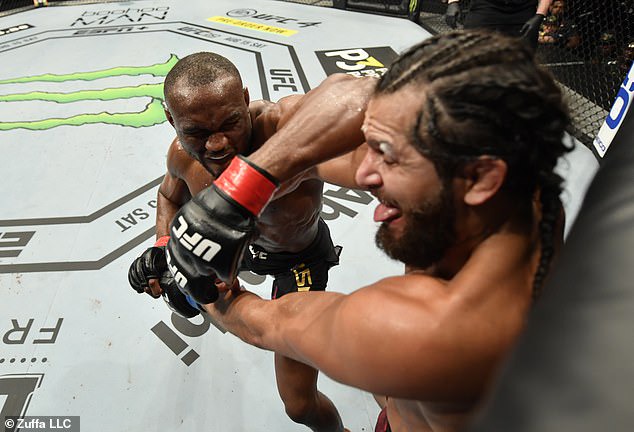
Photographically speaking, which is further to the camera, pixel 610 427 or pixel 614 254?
pixel 614 254

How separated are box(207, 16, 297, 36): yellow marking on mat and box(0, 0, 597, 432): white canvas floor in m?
0.12

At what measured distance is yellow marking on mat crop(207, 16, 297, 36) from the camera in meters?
6.41

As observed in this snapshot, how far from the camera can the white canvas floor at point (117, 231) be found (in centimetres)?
210

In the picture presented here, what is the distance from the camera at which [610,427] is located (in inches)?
15.2

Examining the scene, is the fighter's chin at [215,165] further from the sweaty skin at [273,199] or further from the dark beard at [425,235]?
the dark beard at [425,235]

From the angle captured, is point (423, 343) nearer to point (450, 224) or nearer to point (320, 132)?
point (450, 224)

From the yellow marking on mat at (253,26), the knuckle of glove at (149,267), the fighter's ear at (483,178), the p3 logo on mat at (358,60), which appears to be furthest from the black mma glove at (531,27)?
the yellow marking on mat at (253,26)

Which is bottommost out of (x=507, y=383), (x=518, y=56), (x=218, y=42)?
(x=218, y=42)

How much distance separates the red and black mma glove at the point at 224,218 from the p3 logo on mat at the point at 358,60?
4.25m

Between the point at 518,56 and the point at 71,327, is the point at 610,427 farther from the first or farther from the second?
the point at 71,327

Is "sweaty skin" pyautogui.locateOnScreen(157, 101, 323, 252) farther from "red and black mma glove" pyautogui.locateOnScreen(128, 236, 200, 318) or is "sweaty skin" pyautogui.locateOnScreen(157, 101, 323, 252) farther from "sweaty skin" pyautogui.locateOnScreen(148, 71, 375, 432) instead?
"red and black mma glove" pyautogui.locateOnScreen(128, 236, 200, 318)

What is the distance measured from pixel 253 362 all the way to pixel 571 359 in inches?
79.5

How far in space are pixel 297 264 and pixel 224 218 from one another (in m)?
1.02

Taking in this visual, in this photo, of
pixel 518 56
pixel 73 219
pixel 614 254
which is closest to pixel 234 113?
pixel 518 56
